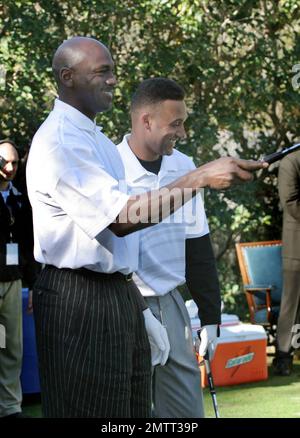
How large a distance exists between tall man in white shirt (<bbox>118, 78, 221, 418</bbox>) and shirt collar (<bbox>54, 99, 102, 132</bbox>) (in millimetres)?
1040

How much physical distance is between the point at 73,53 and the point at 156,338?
1.24 meters

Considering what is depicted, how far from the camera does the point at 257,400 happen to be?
7.89m

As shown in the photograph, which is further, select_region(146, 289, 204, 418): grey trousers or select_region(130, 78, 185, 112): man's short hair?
select_region(130, 78, 185, 112): man's short hair

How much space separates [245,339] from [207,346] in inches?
149

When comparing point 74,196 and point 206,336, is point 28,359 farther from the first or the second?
point 74,196

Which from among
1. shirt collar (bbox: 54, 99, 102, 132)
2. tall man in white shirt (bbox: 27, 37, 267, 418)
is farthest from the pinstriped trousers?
shirt collar (bbox: 54, 99, 102, 132)

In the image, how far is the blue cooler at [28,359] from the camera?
797 centimetres

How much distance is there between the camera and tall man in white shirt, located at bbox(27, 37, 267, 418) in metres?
3.39

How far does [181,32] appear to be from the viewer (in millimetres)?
10008

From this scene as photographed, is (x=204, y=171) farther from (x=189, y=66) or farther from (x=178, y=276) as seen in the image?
(x=189, y=66)

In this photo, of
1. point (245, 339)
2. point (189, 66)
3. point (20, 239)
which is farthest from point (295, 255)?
point (20, 239)

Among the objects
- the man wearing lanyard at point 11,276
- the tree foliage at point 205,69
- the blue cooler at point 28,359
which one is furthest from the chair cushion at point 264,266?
the man wearing lanyard at point 11,276

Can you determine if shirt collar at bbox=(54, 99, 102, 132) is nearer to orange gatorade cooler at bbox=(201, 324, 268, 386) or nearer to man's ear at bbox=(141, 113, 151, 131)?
man's ear at bbox=(141, 113, 151, 131)

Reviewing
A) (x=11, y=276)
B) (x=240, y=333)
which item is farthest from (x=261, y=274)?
(x=11, y=276)
